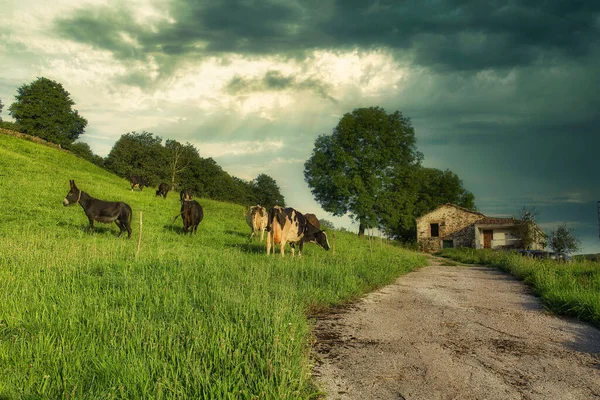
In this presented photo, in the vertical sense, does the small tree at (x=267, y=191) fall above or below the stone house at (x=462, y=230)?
above

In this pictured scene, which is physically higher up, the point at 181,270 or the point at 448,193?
the point at 448,193

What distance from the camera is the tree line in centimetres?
6309

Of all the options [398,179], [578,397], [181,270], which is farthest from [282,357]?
[398,179]

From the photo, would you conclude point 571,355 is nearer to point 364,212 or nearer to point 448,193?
point 364,212

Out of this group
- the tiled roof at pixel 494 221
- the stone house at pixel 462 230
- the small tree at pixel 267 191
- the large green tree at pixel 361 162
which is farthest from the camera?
the small tree at pixel 267 191

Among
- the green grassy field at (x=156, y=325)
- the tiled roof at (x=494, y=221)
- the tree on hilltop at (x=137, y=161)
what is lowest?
the green grassy field at (x=156, y=325)

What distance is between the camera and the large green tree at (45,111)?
62094 millimetres

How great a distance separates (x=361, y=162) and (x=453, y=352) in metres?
42.0

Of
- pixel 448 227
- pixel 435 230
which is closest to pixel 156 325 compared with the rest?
pixel 448 227

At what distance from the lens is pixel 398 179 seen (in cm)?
4744

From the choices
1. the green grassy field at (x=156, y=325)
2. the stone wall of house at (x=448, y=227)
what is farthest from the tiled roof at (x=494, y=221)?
the green grassy field at (x=156, y=325)

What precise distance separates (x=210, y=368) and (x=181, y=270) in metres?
6.05

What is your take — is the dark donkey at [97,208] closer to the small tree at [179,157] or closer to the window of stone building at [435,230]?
the window of stone building at [435,230]

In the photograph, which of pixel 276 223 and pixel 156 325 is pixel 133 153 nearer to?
pixel 276 223
